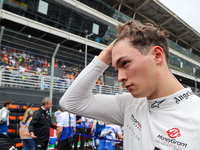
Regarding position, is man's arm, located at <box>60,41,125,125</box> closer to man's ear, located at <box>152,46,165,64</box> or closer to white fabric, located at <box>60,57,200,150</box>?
white fabric, located at <box>60,57,200,150</box>

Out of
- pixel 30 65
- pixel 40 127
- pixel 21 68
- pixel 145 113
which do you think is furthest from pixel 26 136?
pixel 30 65

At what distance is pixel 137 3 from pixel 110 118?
24.7 m

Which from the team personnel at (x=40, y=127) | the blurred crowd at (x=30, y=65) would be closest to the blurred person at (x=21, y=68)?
the blurred crowd at (x=30, y=65)

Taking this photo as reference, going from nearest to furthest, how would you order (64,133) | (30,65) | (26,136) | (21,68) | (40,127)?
(40,127) < (64,133) < (26,136) < (21,68) < (30,65)

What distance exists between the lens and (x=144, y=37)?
2.84ft

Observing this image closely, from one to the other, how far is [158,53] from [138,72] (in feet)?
0.52

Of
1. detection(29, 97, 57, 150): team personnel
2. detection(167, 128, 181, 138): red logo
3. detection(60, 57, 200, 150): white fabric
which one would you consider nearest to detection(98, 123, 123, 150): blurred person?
detection(29, 97, 57, 150): team personnel

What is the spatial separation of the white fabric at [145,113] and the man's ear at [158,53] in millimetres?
190

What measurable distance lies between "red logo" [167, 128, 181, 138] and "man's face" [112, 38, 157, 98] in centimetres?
19

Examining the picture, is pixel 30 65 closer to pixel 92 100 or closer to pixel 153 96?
pixel 92 100

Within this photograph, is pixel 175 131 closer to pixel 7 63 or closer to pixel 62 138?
pixel 62 138

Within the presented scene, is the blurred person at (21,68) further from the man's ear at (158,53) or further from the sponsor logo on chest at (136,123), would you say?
the man's ear at (158,53)

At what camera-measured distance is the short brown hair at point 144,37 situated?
0.85 meters

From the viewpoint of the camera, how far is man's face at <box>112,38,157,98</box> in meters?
0.81
